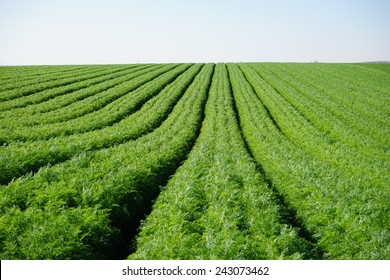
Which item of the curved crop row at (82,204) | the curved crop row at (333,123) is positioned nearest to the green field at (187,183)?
the curved crop row at (82,204)

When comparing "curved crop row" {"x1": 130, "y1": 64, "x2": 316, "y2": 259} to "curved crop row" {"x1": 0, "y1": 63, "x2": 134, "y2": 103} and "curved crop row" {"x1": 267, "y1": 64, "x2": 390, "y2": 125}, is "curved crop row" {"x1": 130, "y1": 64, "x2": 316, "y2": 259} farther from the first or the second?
"curved crop row" {"x1": 267, "y1": 64, "x2": 390, "y2": 125}

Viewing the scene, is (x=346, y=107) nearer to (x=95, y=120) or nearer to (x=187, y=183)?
(x=95, y=120)

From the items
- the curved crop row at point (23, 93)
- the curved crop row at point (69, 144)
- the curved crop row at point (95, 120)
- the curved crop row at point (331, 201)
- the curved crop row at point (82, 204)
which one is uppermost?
the curved crop row at point (23, 93)

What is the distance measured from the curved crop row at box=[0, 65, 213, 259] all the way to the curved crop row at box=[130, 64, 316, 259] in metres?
0.70

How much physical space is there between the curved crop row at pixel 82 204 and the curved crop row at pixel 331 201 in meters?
4.86

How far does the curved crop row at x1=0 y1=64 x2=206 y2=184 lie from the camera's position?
11156 mm

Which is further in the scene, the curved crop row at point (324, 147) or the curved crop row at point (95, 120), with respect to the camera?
the curved crop row at point (95, 120)

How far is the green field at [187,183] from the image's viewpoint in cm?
751

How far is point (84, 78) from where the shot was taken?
39.3 metres

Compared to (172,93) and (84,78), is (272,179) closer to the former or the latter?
(172,93)

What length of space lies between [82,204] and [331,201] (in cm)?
767

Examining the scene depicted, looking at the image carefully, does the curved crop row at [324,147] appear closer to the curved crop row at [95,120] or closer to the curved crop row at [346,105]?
the curved crop row at [346,105]

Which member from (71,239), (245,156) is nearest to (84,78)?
(245,156)

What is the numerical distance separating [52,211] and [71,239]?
4.27 ft
